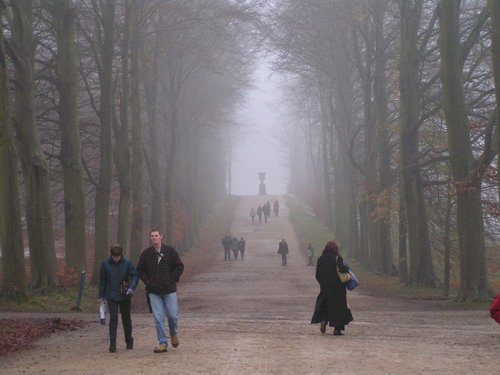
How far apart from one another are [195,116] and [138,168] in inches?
831

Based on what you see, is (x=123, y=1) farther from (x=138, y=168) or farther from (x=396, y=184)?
(x=396, y=184)

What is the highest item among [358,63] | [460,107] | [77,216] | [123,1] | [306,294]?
[123,1]

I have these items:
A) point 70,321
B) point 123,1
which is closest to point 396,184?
point 123,1

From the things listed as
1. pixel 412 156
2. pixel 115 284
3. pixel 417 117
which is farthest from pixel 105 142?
pixel 115 284

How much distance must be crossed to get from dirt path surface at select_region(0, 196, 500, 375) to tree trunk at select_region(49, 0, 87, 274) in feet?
12.8

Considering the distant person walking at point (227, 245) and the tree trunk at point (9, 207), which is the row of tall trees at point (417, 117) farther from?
the tree trunk at point (9, 207)

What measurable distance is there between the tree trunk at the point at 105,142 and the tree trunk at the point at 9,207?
6.36m

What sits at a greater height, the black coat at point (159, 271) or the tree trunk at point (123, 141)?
the tree trunk at point (123, 141)

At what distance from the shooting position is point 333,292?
14094 millimetres

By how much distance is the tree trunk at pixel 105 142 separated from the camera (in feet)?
85.5

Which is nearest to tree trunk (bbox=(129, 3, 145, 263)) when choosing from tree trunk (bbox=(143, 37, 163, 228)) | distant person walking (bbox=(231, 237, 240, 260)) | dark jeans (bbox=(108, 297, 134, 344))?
tree trunk (bbox=(143, 37, 163, 228))

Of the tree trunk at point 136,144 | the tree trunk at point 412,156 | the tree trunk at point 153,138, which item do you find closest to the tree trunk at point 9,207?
the tree trunk at point 136,144

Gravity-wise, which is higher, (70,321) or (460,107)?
(460,107)

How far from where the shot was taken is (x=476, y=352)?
39.5 feet
